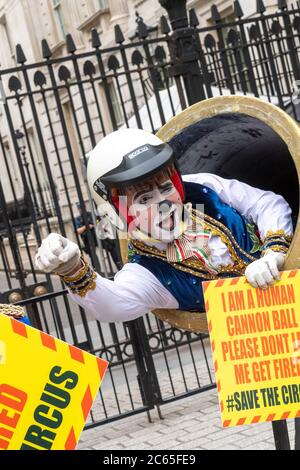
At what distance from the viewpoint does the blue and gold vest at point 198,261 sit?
9.50ft

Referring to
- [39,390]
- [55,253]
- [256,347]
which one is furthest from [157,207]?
[39,390]

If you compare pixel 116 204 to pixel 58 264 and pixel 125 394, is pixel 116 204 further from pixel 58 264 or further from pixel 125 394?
pixel 125 394

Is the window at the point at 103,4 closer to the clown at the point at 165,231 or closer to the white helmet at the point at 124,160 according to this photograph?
the clown at the point at 165,231

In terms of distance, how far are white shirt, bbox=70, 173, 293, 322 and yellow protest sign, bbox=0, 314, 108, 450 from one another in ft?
1.59

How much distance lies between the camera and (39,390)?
7.32ft

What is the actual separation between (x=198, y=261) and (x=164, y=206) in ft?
0.79

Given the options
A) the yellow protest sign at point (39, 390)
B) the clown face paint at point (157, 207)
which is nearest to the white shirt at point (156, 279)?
the clown face paint at point (157, 207)

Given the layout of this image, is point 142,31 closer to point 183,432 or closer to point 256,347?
point 183,432

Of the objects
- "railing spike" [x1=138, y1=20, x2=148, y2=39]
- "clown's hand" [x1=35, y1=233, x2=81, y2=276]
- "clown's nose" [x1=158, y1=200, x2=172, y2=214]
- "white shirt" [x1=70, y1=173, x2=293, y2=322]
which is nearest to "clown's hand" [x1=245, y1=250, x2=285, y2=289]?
"white shirt" [x1=70, y1=173, x2=293, y2=322]

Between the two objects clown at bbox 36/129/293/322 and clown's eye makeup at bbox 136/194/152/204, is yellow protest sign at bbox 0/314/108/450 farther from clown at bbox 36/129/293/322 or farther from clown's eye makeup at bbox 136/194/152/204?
clown's eye makeup at bbox 136/194/152/204

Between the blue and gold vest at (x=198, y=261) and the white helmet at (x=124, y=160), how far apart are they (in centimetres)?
28
